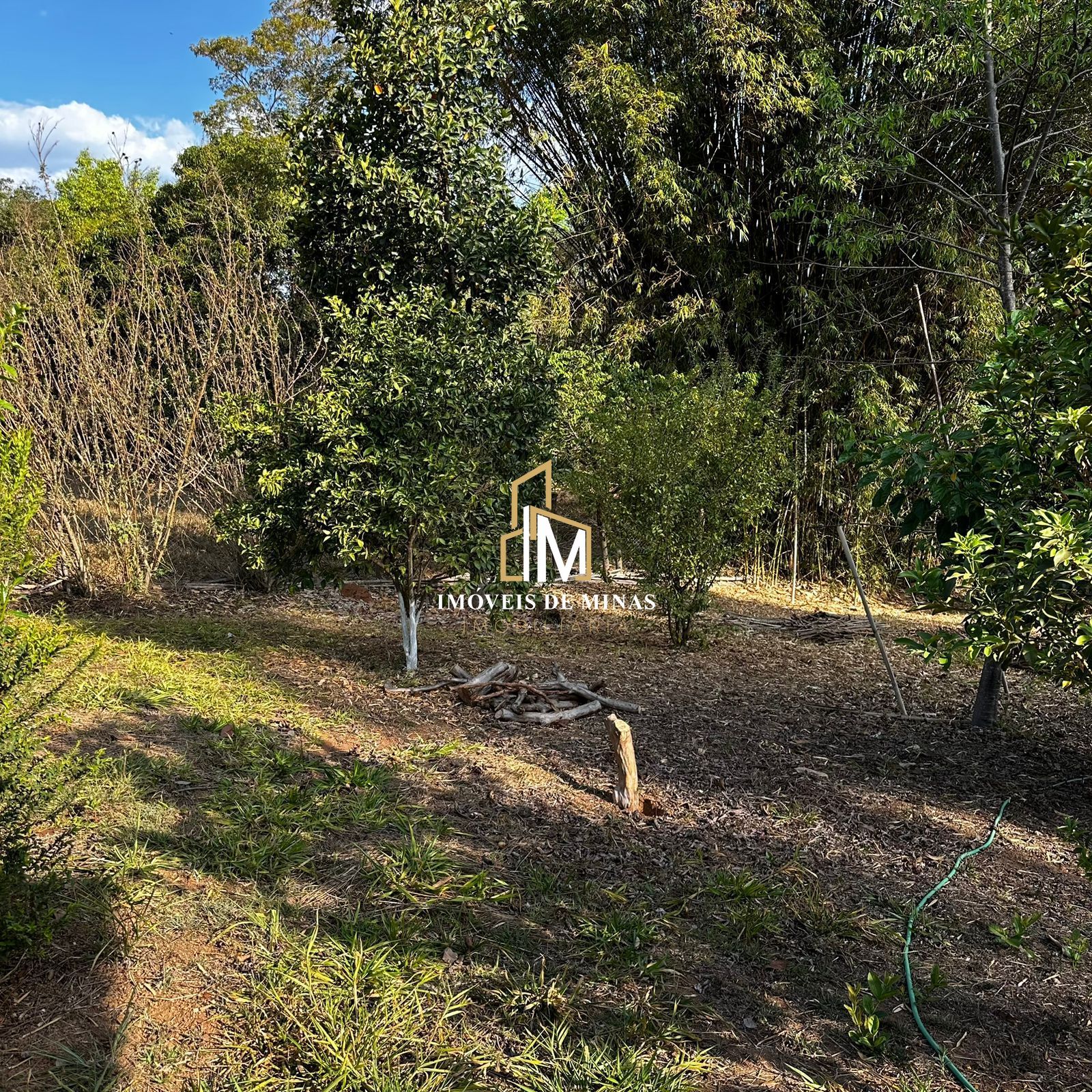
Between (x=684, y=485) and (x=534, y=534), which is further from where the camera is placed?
(x=684, y=485)

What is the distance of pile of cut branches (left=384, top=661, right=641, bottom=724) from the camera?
14.8ft

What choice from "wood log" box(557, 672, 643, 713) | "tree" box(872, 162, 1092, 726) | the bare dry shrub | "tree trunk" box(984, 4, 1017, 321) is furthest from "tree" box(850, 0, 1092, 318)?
the bare dry shrub

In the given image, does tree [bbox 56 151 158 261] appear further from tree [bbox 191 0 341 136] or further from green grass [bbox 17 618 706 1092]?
green grass [bbox 17 618 706 1092]

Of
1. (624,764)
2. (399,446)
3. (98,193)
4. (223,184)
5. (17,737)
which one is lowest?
(624,764)

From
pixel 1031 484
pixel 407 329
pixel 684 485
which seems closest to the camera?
pixel 1031 484

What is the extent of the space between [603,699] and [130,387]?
16.0ft

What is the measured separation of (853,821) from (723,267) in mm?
6757

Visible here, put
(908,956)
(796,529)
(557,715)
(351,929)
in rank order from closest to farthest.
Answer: (351,929) < (908,956) < (557,715) < (796,529)

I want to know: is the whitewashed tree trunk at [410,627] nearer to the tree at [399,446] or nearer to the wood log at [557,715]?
the tree at [399,446]

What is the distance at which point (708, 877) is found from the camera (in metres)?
2.90

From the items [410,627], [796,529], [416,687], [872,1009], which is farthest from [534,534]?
[796,529]

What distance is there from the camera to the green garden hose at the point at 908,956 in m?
2.02

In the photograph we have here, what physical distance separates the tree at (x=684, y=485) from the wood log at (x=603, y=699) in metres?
1.54

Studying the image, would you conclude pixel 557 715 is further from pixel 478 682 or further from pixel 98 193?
pixel 98 193
